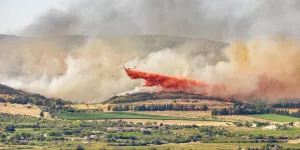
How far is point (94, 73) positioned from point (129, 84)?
11.1 metres

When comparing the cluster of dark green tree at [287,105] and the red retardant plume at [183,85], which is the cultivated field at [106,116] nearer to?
the red retardant plume at [183,85]

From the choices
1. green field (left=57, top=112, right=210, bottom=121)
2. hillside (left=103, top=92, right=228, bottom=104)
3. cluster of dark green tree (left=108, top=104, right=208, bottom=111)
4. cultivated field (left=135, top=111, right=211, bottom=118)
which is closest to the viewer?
green field (left=57, top=112, right=210, bottom=121)

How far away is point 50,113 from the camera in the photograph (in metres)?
157

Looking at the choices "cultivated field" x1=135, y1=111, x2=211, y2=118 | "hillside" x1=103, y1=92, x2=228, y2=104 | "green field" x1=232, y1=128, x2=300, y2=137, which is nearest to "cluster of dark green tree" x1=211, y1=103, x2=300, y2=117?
"cultivated field" x1=135, y1=111, x2=211, y2=118

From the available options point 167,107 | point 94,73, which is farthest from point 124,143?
point 94,73

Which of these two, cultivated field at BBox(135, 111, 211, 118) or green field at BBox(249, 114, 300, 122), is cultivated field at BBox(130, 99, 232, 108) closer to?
cultivated field at BBox(135, 111, 211, 118)

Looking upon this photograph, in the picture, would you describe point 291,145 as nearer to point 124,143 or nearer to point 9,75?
point 124,143

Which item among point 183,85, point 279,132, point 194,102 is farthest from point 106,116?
point 279,132

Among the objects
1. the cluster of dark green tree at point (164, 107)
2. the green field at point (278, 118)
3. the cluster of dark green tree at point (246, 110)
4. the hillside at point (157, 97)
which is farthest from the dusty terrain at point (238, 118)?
the hillside at point (157, 97)

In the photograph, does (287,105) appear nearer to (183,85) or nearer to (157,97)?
(183,85)

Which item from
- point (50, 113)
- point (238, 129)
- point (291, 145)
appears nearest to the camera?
point (291, 145)

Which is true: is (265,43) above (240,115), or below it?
above

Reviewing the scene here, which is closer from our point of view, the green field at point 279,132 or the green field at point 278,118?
the green field at point 279,132

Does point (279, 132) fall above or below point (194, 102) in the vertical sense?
below
